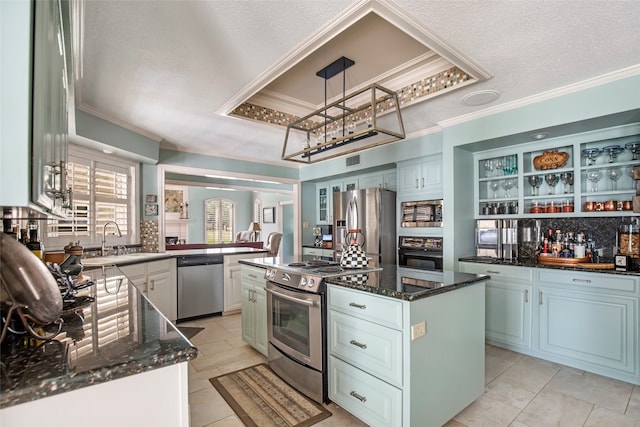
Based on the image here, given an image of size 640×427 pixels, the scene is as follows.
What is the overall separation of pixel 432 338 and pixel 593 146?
8.92 ft

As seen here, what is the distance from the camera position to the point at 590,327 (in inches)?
108

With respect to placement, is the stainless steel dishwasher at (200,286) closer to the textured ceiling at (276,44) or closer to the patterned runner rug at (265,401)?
the patterned runner rug at (265,401)

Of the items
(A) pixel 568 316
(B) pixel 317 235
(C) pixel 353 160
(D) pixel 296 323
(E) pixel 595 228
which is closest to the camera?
(D) pixel 296 323

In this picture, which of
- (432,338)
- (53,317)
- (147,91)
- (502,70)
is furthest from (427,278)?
(147,91)

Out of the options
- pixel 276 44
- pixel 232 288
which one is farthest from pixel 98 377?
pixel 232 288

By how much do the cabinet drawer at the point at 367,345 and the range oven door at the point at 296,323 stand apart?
111 mm

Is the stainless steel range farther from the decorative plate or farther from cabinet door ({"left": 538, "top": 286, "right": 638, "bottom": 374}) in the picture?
the decorative plate

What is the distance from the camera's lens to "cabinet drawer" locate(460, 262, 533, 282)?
3102 millimetres

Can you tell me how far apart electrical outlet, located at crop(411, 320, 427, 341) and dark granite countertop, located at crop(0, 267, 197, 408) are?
3.88 ft

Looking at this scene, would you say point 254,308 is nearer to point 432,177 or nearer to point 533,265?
point 432,177

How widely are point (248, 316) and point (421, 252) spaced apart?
2248 millimetres

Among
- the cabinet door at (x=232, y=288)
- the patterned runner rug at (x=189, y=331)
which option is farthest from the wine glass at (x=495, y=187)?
the patterned runner rug at (x=189, y=331)

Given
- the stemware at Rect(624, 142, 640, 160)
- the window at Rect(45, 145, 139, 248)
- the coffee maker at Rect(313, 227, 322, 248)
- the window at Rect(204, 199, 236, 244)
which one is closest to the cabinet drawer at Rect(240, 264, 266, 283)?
the window at Rect(45, 145, 139, 248)

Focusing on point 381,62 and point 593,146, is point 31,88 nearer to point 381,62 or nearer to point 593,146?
point 381,62
